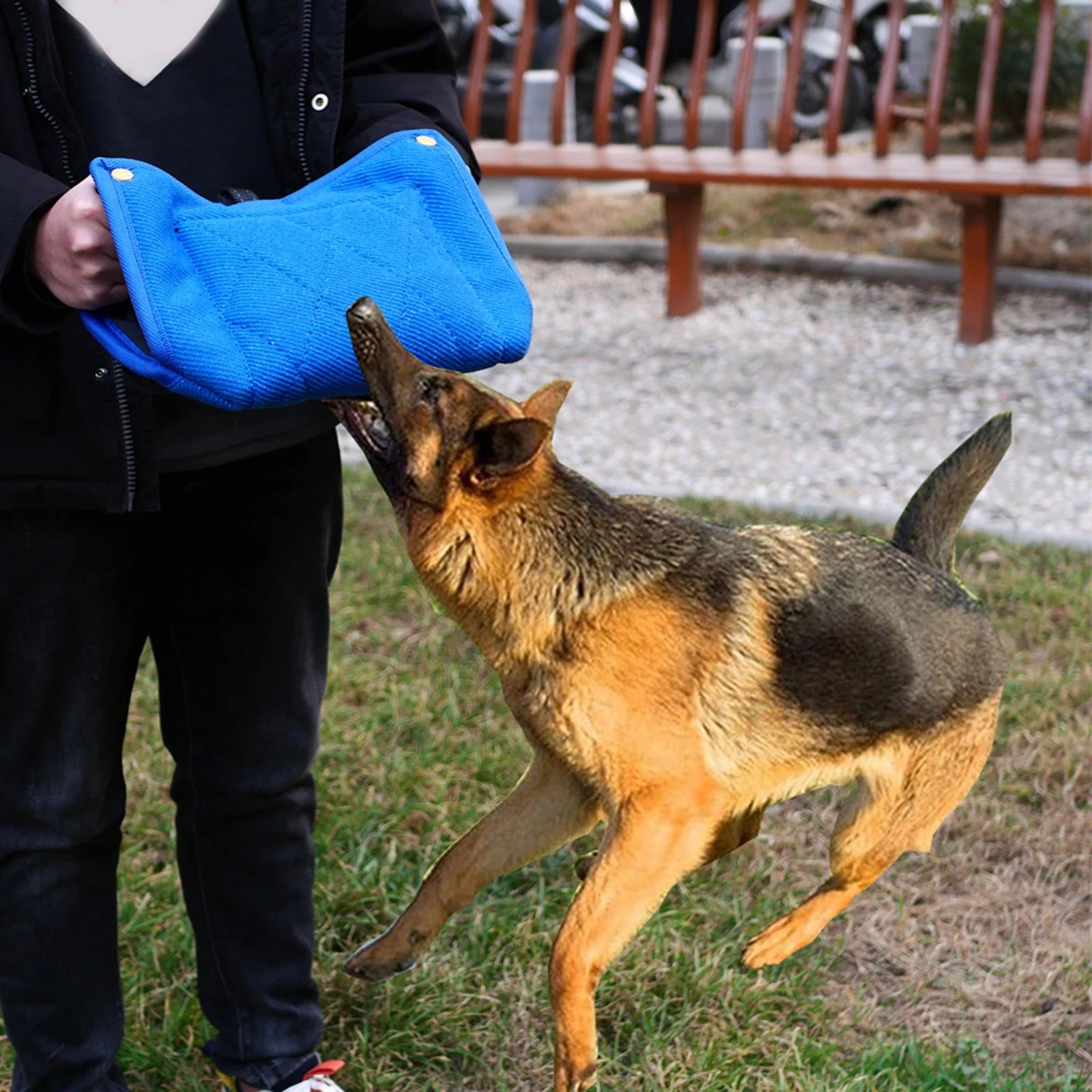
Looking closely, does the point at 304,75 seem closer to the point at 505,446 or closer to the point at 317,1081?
the point at 505,446

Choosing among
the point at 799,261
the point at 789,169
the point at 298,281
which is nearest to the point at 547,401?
the point at 298,281

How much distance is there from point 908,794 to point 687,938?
4.61ft

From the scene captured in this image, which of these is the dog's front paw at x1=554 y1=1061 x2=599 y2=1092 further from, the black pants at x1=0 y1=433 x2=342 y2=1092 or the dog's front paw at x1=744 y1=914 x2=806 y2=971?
the black pants at x1=0 y1=433 x2=342 y2=1092

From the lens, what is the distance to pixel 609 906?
1.64 meters

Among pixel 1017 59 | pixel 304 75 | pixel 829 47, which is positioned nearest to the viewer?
pixel 304 75

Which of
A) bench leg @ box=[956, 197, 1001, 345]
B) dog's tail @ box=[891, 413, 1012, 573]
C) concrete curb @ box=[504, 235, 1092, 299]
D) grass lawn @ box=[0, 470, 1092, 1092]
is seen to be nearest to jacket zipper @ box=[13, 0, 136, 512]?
dog's tail @ box=[891, 413, 1012, 573]

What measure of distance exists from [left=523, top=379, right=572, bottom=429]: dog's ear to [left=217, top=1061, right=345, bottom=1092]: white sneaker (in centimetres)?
137

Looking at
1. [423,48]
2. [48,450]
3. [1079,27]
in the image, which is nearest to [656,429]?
[423,48]

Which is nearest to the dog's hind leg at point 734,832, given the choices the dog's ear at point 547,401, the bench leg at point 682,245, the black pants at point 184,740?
the dog's ear at point 547,401

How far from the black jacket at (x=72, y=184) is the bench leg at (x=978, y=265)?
487cm

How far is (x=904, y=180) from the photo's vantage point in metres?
6.40

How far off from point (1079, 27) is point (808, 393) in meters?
5.88

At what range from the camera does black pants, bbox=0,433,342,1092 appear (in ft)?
6.97

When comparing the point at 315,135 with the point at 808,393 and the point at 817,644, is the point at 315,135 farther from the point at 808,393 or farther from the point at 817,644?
the point at 808,393
